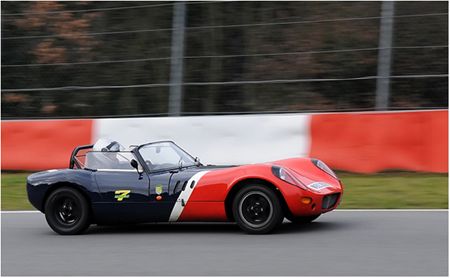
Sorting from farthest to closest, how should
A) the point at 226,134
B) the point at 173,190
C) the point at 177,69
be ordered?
the point at 177,69 → the point at 226,134 → the point at 173,190

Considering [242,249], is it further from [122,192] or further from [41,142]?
[41,142]

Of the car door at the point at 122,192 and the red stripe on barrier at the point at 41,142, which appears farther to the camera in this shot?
the red stripe on barrier at the point at 41,142

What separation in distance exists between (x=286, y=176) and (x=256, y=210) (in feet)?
1.49

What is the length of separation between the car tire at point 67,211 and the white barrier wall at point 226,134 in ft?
14.5

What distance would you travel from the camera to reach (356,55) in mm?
14375

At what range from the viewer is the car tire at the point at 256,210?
7.79 metres

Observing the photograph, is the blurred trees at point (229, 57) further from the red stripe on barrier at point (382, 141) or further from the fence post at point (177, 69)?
the red stripe on barrier at point (382, 141)

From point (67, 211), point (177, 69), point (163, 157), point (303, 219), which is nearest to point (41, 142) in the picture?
point (177, 69)

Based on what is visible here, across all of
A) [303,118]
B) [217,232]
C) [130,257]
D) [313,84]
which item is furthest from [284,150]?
[130,257]

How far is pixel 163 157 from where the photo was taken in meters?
8.74

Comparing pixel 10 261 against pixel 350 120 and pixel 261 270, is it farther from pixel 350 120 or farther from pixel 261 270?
pixel 350 120

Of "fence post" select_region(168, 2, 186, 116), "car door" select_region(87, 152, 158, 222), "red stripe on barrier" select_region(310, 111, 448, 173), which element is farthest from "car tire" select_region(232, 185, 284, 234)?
"fence post" select_region(168, 2, 186, 116)

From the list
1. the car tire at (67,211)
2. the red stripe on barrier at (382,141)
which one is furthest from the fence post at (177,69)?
the car tire at (67,211)

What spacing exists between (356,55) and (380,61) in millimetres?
1437
